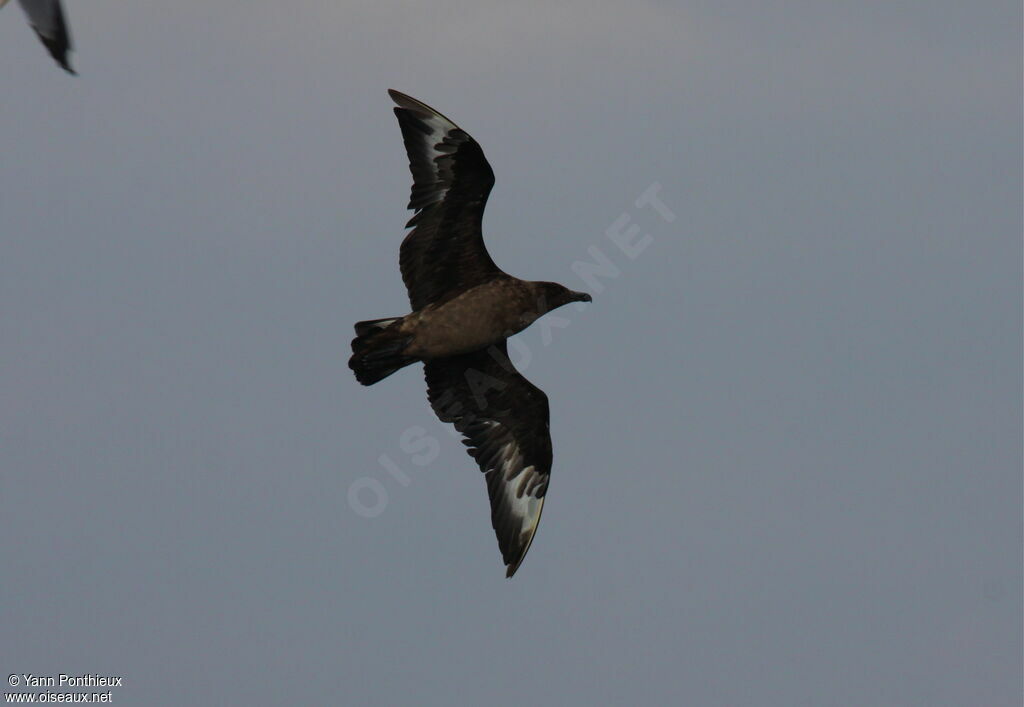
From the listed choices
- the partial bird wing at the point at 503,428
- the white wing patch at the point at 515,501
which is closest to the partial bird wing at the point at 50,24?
the partial bird wing at the point at 503,428

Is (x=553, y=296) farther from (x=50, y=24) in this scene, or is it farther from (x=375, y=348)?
(x=50, y=24)

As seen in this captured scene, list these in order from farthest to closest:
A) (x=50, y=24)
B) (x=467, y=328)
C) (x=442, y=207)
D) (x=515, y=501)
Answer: (x=515, y=501) → (x=467, y=328) → (x=442, y=207) → (x=50, y=24)

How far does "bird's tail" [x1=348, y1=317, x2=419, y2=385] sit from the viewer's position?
464 inches

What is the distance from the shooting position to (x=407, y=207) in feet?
38.7

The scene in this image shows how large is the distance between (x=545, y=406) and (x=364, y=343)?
72.1 inches

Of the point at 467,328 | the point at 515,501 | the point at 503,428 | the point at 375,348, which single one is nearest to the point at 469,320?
the point at 467,328

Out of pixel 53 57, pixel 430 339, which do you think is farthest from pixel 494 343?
pixel 53 57

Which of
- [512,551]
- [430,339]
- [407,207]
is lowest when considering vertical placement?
[512,551]

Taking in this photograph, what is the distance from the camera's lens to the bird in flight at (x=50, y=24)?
30.8 feet

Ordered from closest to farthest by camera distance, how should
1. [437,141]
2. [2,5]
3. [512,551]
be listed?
[2,5] → [437,141] → [512,551]

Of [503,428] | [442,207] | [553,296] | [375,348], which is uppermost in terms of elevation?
[442,207]

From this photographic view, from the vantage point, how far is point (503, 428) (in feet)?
42.1

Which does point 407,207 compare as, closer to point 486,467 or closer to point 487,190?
point 487,190

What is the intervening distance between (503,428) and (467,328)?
51.1 inches
